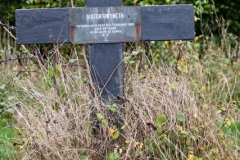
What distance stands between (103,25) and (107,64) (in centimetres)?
29

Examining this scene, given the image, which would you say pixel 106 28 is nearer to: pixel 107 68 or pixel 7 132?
pixel 107 68

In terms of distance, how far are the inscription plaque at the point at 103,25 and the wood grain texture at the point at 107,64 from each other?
63 millimetres

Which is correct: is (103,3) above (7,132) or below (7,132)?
above

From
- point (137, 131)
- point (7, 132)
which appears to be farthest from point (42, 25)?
point (7, 132)

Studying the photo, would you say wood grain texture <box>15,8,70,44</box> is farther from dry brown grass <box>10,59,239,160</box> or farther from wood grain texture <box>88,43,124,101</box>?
dry brown grass <box>10,59,239,160</box>

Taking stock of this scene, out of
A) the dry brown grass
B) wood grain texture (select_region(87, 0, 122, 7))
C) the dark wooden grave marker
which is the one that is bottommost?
the dry brown grass

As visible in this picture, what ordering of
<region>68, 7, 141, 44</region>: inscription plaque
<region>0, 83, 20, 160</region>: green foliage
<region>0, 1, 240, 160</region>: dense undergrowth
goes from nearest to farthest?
<region>0, 1, 240, 160</region>: dense undergrowth
<region>68, 7, 141, 44</region>: inscription plaque
<region>0, 83, 20, 160</region>: green foliage

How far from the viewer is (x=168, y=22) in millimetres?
4406

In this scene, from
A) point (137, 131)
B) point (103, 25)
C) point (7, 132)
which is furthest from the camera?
point (7, 132)

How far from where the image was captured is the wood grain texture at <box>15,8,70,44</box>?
437 centimetres

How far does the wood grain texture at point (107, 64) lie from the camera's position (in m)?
4.41

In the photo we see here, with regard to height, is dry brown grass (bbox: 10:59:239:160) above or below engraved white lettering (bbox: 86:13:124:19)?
below

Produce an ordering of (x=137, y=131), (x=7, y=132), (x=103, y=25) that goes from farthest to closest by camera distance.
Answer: (x=7, y=132), (x=103, y=25), (x=137, y=131)

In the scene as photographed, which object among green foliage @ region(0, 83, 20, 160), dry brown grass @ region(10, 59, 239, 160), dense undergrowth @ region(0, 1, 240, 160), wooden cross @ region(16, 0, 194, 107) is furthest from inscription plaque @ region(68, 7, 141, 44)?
green foliage @ region(0, 83, 20, 160)
